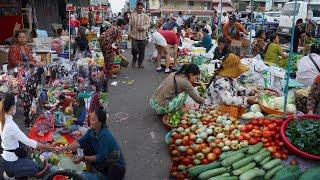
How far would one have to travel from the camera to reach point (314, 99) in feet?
19.9

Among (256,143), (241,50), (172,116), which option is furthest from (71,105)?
(241,50)

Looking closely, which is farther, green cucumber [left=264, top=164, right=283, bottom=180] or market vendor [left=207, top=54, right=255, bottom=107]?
market vendor [left=207, top=54, right=255, bottom=107]

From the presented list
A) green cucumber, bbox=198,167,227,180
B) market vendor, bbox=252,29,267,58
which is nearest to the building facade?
market vendor, bbox=252,29,267,58

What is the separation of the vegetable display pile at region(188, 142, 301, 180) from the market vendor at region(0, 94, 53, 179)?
1986mm

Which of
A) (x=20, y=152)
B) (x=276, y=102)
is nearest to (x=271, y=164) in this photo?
(x=276, y=102)

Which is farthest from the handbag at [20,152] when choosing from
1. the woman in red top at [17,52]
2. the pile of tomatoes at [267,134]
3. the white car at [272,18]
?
the white car at [272,18]

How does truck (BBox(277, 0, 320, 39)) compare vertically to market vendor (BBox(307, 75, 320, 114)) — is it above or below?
above

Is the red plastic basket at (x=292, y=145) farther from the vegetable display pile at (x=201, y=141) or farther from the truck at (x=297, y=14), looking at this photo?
the truck at (x=297, y=14)

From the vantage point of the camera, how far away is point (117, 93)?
9508 mm

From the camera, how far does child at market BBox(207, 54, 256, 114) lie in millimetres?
7001

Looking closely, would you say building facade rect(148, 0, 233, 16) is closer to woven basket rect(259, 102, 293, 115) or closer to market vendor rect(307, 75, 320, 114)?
woven basket rect(259, 102, 293, 115)

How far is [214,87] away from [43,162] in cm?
337

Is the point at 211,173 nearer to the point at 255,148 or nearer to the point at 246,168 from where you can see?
the point at 246,168

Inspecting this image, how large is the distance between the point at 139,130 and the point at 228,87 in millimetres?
1766
